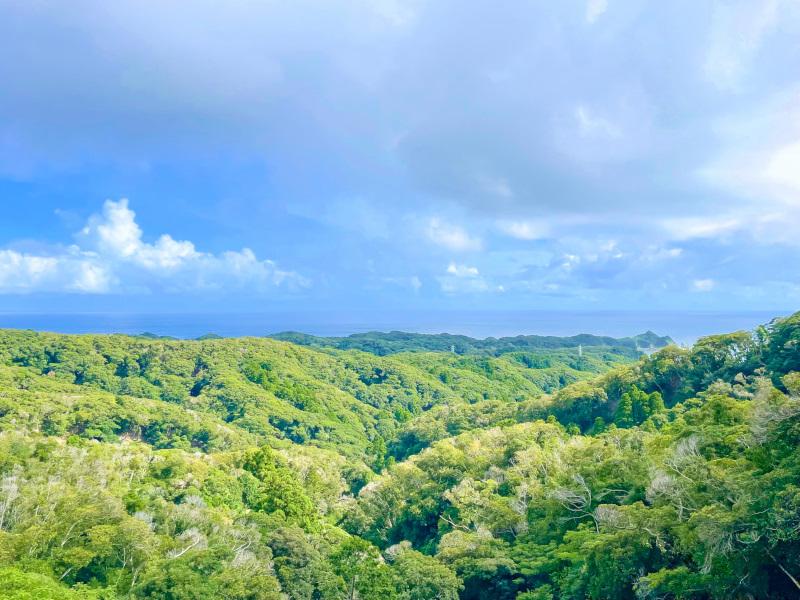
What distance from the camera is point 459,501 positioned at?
101 feet

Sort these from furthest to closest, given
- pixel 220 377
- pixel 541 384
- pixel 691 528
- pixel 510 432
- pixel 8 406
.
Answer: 1. pixel 541 384
2. pixel 220 377
3. pixel 8 406
4. pixel 510 432
5. pixel 691 528

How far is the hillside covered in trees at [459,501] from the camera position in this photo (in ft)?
48.5

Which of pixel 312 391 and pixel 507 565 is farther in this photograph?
pixel 312 391

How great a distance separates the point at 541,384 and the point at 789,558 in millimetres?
120938

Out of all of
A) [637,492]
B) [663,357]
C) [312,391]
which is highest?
[663,357]

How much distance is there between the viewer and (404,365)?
133125 millimetres

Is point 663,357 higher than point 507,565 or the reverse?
higher

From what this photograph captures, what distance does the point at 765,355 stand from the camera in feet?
143

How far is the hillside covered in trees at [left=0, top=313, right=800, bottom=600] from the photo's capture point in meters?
14.8

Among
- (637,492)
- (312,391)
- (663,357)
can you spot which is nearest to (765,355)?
(663,357)

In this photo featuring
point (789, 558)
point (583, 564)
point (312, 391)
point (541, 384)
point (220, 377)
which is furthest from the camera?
point (541, 384)

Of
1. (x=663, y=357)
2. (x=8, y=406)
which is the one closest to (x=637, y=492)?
(x=663, y=357)

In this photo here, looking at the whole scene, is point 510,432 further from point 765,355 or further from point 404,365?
point 404,365

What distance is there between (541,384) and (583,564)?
116 metres
